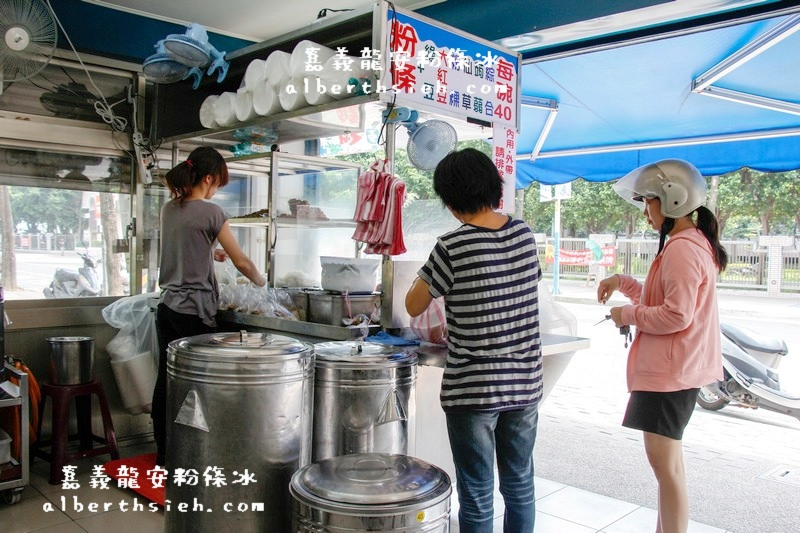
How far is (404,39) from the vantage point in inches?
101

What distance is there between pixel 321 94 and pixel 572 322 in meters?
1.52

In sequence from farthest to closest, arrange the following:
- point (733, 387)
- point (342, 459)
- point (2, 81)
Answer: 1. point (733, 387)
2. point (2, 81)
3. point (342, 459)

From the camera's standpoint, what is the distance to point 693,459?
14.3 ft

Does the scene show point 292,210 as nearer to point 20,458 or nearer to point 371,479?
point 20,458

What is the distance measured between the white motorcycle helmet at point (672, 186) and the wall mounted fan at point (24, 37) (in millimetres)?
3070

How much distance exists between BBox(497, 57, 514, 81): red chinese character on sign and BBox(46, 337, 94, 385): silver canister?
2596 mm

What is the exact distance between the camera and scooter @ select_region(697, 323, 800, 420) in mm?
4793

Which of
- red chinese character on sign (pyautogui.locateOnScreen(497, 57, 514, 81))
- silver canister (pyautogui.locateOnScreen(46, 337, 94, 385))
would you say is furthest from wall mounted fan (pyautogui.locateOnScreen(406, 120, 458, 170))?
silver canister (pyautogui.locateOnScreen(46, 337, 94, 385))

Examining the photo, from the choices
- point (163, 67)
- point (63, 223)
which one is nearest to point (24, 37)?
point (163, 67)

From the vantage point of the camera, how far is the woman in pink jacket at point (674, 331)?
6.98 ft

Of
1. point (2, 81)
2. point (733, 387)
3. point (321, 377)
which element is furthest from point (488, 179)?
point (733, 387)

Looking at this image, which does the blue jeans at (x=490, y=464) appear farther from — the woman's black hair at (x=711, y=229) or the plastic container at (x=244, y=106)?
the plastic container at (x=244, y=106)

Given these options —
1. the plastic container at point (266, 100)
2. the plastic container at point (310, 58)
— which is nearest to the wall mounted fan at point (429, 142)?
the plastic container at point (310, 58)

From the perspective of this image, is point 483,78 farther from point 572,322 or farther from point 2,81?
point 2,81
